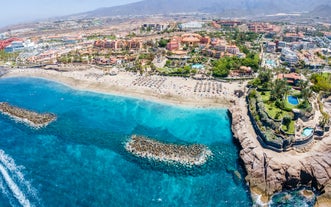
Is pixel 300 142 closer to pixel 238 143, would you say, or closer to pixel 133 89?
pixel 238 143

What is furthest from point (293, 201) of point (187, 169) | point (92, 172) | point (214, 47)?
point (214, 47)

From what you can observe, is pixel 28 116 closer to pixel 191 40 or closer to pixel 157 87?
pixel 157 87

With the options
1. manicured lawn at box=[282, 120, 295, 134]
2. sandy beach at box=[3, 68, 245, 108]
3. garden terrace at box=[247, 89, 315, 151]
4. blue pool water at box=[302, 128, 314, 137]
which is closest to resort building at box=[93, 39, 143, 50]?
sandy beach at box=[3, 68, 245, 108]

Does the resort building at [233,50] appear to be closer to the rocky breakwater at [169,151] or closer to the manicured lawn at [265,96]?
the manicured lawn at [265,96]

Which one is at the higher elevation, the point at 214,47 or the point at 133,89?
the point at 214,47

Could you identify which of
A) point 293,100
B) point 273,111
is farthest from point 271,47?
point 273,111

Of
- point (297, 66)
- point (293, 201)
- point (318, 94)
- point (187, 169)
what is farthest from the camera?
point (297, 66)
